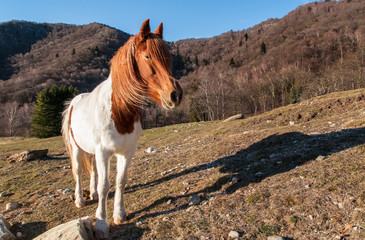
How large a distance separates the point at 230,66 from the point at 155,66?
77231mm

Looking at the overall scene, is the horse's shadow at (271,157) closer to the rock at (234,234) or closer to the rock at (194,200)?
the rock at (194,200)

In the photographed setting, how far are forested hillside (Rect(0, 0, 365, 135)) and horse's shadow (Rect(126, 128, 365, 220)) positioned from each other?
1796mm

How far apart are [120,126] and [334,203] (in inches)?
120

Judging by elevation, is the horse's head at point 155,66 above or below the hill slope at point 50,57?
below

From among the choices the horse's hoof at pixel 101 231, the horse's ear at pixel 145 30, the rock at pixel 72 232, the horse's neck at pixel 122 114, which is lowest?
the horse's hoof at pixel 101 231

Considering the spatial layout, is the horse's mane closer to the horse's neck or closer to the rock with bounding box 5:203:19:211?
the horse's neck

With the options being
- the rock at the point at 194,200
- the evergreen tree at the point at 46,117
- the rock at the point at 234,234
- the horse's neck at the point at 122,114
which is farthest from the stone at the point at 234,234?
the evergreen tree at the point at 46,117

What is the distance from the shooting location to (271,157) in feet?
15.3

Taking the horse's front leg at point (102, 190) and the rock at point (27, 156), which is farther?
the rock at point (27, 156)

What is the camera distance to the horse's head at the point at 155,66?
2359mm

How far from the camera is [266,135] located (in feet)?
21.7

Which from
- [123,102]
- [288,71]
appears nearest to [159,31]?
[123,102]

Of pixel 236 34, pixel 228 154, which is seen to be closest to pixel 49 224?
pixel 228 154

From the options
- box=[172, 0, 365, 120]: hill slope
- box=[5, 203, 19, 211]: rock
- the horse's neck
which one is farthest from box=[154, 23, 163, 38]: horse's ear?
box=[172, 0, 365, 120]: hill slope
